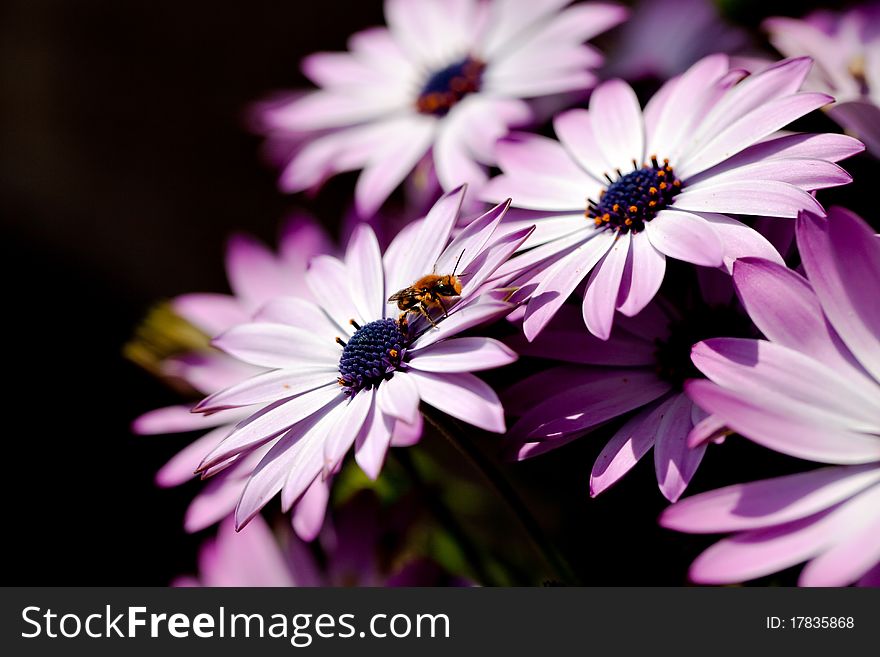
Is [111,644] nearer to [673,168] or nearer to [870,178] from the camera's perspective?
[673,168]

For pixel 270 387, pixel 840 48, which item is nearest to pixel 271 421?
pixel 270 387

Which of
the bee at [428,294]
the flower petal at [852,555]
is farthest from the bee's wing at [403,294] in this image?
the flower petal at [852,555]

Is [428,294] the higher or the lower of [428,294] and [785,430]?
the higher

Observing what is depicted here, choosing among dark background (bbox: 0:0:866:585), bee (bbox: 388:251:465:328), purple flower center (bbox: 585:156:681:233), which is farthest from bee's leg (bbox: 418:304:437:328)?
dark background (bbox: 0:0:866:585)

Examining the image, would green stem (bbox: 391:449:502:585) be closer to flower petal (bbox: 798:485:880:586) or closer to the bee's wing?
the bee's wing

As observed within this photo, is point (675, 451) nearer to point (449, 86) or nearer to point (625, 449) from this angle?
point (625, 449)
